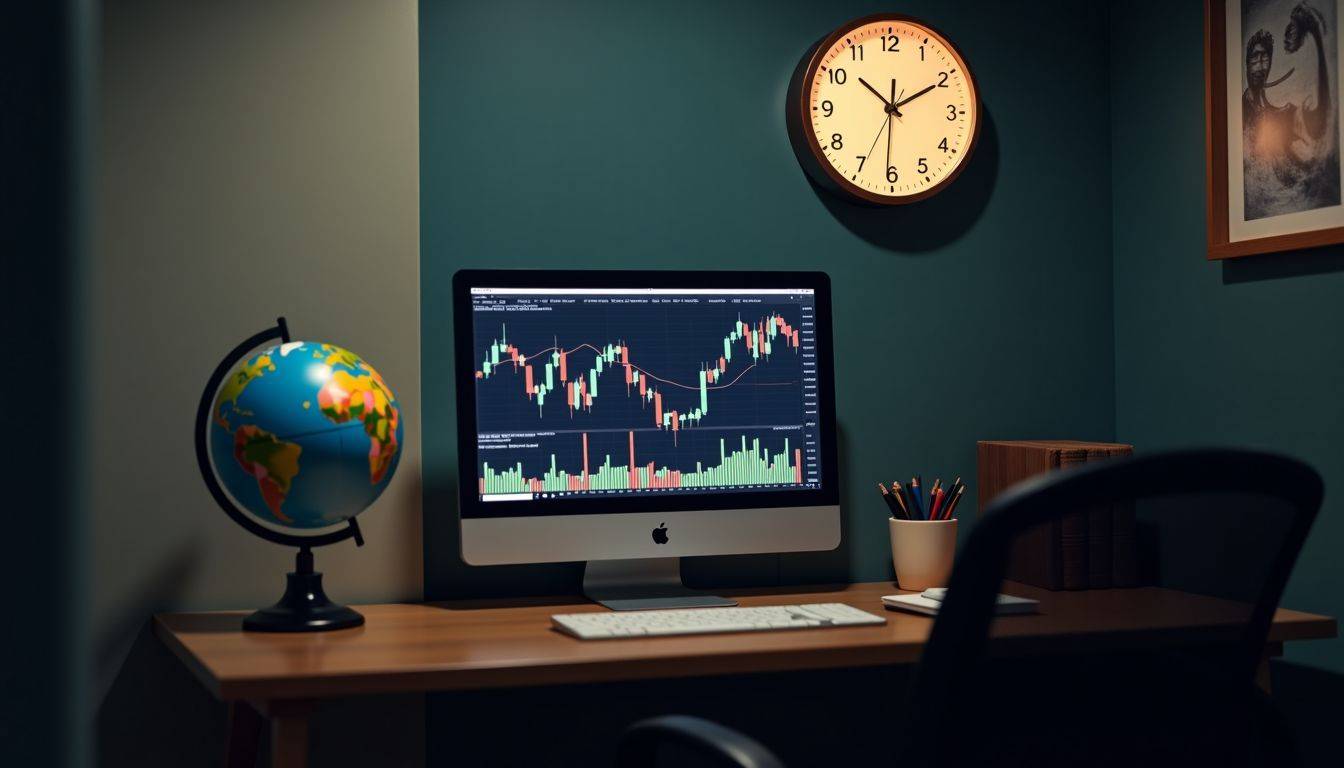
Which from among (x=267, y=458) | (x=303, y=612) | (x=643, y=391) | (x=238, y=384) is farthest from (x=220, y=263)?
(x=643, y=391)

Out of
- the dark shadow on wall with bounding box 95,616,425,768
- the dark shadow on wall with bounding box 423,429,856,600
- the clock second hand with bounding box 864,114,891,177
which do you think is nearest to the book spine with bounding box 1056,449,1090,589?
the dark shadow on wall with bounding box 423,429,856,600

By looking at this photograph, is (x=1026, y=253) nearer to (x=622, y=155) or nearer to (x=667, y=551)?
(x=622, y=155)

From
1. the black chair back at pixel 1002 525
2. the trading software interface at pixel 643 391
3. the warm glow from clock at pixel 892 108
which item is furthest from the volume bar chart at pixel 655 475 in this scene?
the black chair back at pixel 1002 525

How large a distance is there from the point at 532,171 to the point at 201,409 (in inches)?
28.4

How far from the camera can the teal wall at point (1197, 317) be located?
6.68 feet

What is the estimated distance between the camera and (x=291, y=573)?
73.9 inches

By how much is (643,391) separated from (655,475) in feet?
0.46

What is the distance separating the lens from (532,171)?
7.34 ft

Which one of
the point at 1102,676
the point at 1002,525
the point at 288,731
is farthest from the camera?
the point at 288,731

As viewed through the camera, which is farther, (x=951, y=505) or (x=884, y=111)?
(x=884, y=111)

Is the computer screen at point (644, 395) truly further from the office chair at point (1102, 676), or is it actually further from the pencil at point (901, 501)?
the office chair at point (1102, 676)

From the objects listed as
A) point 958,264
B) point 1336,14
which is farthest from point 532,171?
point 1336,14

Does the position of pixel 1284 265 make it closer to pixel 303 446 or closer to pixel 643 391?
pixel 643 391

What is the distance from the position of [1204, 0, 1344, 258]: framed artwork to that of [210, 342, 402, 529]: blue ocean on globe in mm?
1513
